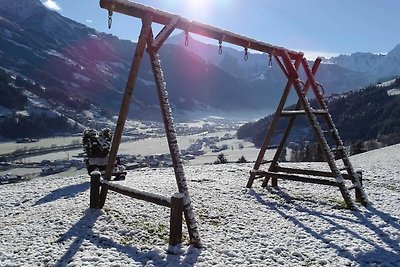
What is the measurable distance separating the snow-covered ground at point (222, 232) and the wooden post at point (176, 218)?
297 mm

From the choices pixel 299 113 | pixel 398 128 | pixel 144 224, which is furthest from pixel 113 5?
pixel 398 128

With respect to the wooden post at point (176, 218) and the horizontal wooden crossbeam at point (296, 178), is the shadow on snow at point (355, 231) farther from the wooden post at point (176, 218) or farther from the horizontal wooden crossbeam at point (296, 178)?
the wooden post at point (176, 218)

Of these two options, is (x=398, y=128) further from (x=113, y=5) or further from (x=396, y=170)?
(x=113, y=5)

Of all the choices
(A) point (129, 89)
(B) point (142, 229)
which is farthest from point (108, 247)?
(A) point (129, 89)

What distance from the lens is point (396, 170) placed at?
2430 cm

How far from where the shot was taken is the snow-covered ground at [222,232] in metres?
8.95

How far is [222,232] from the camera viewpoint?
1081 cm

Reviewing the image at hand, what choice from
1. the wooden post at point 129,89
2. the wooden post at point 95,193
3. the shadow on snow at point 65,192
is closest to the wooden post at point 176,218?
the wooden post at point 129,89

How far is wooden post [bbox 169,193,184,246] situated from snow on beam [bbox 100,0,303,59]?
5.60 meters

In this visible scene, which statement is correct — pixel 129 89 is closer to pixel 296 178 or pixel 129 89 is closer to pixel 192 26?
pixel 192 26

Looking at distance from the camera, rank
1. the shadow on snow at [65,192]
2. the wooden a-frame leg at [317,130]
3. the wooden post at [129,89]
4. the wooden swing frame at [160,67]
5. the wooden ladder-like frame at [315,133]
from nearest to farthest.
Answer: the wooden swing frame at [160,67] → the wooden post at [129,89] → the wooden a-frame leg at [317,130] → the wooden ladder-like frame at [315,133] → the shadow on snow at [65,192]

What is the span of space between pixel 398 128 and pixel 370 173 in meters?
168

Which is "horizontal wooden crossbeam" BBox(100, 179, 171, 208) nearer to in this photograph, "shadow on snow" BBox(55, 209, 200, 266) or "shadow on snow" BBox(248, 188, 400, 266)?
"shadow on snow" BBox(55, 209, 200, 266)

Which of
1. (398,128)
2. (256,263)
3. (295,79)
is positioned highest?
(398,128)
